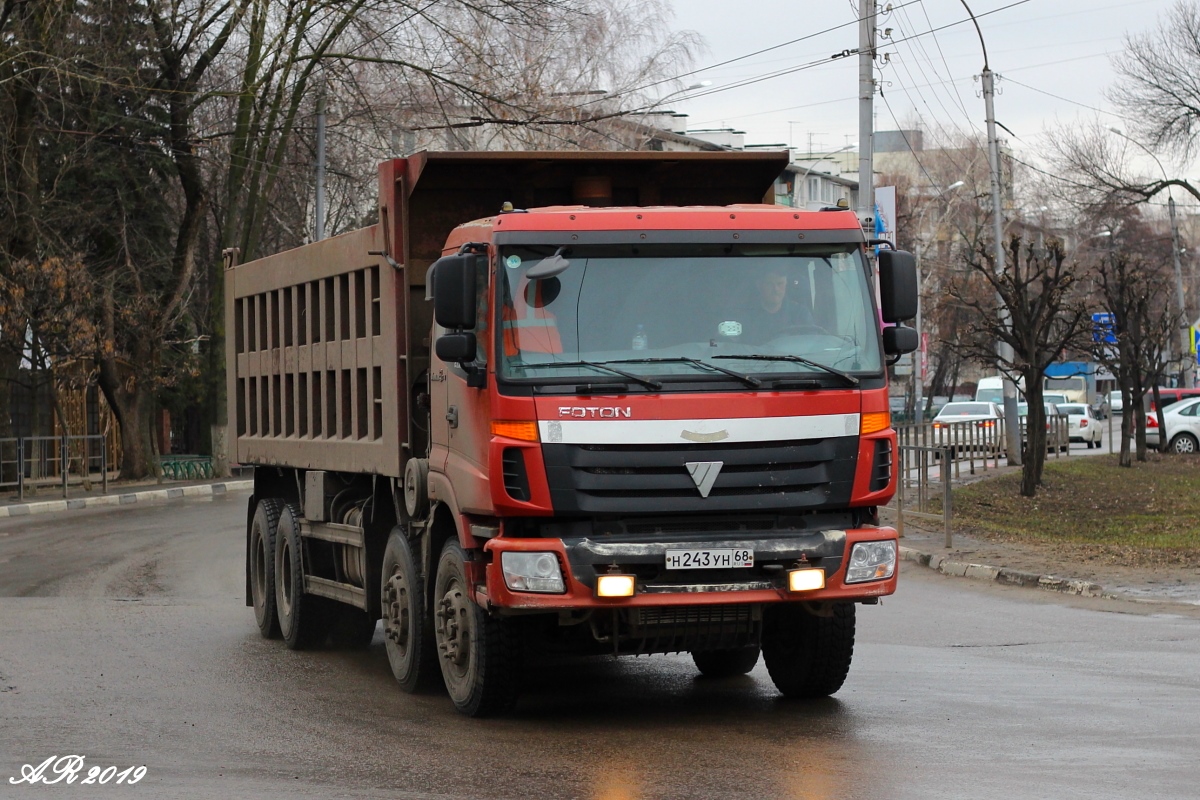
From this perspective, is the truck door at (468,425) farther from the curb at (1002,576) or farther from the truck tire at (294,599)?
the curb at (1002,576)

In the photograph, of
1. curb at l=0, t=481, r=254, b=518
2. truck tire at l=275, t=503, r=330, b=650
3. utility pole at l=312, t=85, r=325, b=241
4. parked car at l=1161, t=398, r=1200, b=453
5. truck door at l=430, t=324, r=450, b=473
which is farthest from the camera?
parked car at l=1161, t=398, r=1200, b=453

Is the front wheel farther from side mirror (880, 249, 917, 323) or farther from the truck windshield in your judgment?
the truck windshield

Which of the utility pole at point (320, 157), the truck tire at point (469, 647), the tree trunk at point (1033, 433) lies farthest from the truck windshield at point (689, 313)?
the utility pole at point (320, 157)

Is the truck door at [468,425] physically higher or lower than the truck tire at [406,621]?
higher

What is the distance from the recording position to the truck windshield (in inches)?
309

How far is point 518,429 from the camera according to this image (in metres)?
7.66

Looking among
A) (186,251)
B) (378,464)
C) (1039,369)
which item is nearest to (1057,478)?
(1039,369)

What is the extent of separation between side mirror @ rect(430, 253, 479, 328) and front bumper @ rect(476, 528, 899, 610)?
108 cm

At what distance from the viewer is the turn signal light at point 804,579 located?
782 centimetres

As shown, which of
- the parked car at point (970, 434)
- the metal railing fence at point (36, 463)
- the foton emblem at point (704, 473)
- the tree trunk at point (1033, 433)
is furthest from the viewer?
the metal railing fence at point (36, 463)

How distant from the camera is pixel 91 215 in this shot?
33125 millimetres

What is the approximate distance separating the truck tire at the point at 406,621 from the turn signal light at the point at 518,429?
5.97 ft

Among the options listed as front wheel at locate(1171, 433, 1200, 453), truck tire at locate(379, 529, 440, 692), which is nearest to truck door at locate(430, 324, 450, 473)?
truck tire at locate(379, 529, 440, 692)

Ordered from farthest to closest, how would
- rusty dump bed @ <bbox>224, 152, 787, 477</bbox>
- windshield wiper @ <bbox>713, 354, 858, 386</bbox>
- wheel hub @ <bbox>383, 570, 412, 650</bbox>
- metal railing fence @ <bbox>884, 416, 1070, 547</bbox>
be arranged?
1. metal railing fence @ <bbox>884, 416, 1070, 547</bbox>
2. wheel hub @ <bbox>383, 570, 412, 650</bbox>
3. rusty dump bed @ <bbox>224, 152, 787, 477</bbox>
4. windshield wiper @ <bbox>713, 354, 858, 386</bbox>
